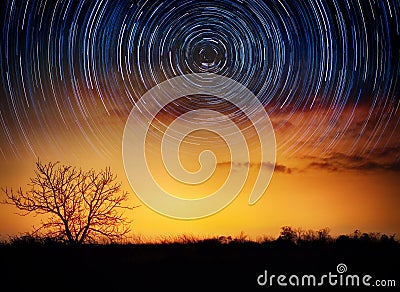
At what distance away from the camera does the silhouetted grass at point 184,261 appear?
1579 cm

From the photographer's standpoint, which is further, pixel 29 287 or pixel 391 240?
pixel 391 240

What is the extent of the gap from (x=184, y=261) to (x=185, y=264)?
0.35 meters

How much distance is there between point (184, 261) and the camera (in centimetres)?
1762

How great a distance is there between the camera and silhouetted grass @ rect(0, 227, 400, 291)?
1579 centimetres

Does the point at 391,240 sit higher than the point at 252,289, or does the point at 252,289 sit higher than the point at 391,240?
the point at 391,240

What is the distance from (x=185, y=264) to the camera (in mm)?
17281

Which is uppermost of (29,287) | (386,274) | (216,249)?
(216,249)

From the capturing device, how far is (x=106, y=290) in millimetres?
15195

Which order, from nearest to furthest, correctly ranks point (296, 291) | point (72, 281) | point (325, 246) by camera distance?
point (296, 291) → point (72, 281) → point (325, 246)

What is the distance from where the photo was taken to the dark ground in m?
15.6

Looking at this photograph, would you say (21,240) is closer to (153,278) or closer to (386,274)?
(153,278)

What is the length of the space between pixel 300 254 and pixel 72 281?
655 centimetres

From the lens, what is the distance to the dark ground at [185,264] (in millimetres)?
15594

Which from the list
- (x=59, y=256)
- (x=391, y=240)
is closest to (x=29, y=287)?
(x=59, y=256)
